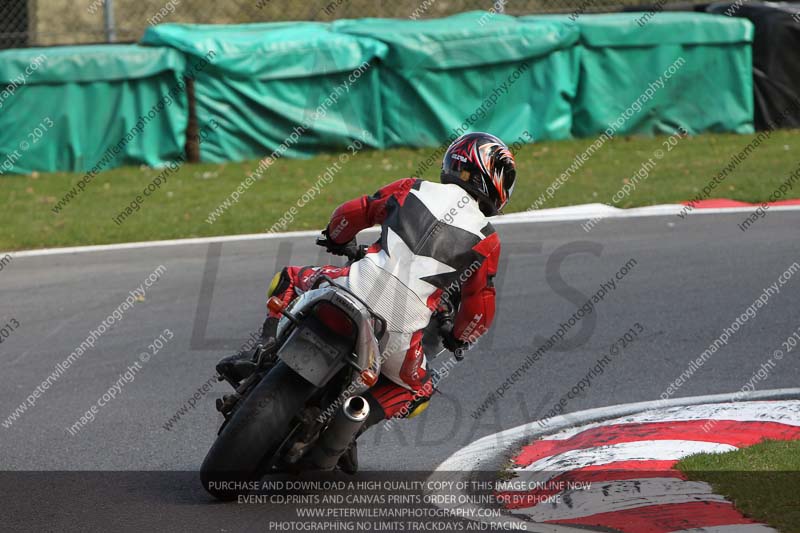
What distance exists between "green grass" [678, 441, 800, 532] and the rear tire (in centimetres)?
174

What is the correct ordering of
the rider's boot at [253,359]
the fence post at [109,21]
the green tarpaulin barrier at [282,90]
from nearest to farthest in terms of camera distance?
the rider's boot at [253,359]
the green tarpaulin barrier at [282,90]
the fence post at [109,21]

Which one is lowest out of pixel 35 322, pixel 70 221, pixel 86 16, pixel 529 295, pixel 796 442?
pixel 86 16

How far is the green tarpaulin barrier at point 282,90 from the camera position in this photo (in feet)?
45.9

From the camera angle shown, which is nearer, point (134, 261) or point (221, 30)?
point (134, 261)

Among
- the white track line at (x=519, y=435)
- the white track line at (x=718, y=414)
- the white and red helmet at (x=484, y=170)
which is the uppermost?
the white and red helmet at (x=484, y=170)

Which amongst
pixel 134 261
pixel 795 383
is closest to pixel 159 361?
pixel 134 261

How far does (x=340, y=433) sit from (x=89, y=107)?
9.55 metres

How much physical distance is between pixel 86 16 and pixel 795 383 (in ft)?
48.8

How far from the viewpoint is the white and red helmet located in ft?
16.8

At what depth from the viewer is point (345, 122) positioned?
14.4m

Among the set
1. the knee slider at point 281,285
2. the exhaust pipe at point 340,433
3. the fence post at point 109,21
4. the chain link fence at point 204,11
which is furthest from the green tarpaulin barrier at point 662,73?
the exhaust pipe at point 340,433

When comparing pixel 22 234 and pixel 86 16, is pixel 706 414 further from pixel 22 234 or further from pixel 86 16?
pixel 86 16

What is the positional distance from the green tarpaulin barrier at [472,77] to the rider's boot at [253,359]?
30.5ft

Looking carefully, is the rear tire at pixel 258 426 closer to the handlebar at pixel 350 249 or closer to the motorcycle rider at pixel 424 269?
the motorcycle rider at pixel 424 269
